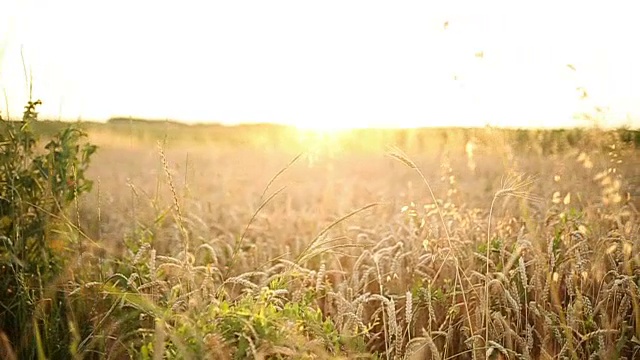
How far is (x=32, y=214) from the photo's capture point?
2.72 meters

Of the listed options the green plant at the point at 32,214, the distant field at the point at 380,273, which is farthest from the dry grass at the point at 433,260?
the green plant at the point at 32,214

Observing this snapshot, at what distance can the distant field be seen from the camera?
1.99 metres

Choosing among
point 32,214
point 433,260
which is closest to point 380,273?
point 433,260

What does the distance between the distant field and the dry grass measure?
0.01 meters

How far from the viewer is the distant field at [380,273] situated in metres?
1.99

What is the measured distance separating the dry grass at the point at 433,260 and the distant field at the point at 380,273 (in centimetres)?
1

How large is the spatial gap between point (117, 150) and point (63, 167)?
12.7 metres

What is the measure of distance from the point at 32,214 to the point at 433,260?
4.92 feet

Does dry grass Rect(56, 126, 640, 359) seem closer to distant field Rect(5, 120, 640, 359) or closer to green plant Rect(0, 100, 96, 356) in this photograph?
distant field Rect(5, 120, 640, 359)

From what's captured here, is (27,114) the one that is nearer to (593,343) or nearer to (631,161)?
(593,343)

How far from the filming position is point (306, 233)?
4.91 metres

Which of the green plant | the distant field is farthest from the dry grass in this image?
the green plant

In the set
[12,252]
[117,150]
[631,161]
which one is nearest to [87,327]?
[12,252]

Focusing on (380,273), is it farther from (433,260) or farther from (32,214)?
(32,214)
